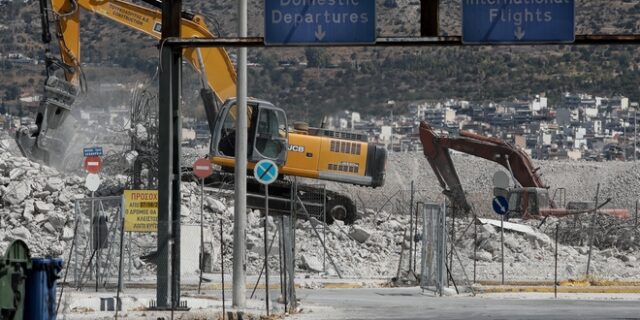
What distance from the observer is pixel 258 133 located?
44.9 m

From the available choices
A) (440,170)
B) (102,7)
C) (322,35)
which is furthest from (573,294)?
(440,170)

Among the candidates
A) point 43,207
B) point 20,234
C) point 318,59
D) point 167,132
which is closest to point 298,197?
point 43,207

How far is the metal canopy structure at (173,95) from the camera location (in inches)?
1006

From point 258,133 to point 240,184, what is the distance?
18073 millimetres

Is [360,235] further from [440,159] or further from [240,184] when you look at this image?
[240,184]

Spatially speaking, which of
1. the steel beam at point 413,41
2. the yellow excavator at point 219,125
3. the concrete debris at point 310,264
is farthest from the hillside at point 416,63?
the steel beam at point 413,41

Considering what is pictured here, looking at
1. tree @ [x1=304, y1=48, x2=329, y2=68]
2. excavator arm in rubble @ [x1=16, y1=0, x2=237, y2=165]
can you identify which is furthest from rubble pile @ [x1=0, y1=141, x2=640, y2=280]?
tree @ [x1=304, y1=48, x2=329, y2=68]

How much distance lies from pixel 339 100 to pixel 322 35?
4348 cm

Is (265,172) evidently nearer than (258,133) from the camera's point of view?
Yes

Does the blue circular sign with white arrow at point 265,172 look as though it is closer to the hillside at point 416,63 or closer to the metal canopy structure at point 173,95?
the metal canopy structure at point 173,95

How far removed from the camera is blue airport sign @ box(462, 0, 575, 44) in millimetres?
25594

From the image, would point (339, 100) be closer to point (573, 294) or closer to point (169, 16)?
→ point (573, 294)

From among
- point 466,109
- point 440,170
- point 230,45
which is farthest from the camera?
point 466,109

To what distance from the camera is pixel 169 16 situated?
26.4 m
